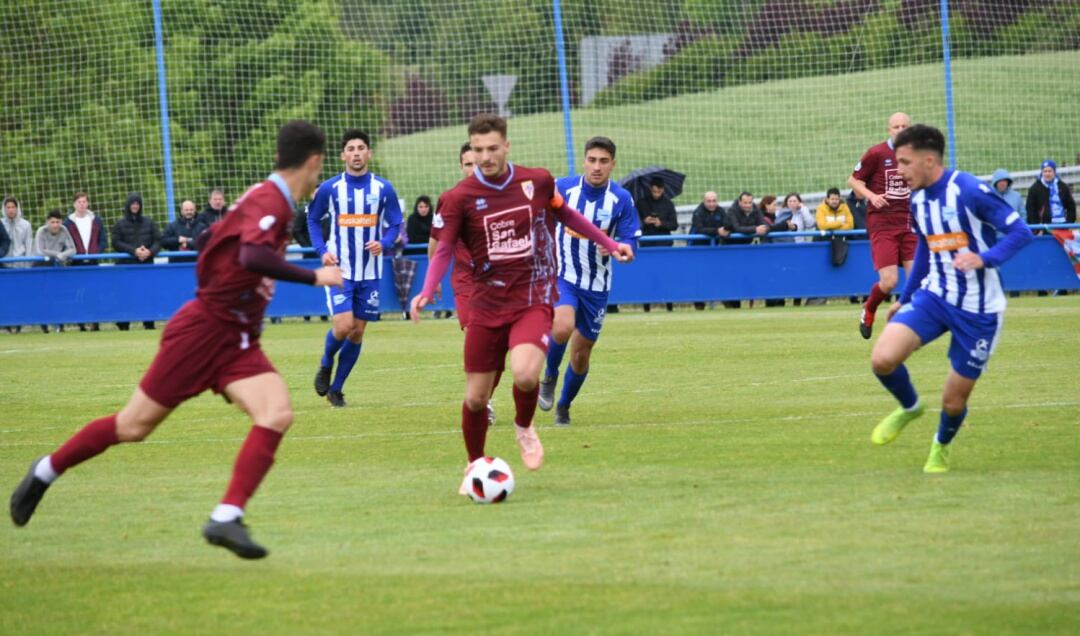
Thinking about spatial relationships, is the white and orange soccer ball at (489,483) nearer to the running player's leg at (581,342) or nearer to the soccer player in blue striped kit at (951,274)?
the soccer player in blue striped kit at (951,274)

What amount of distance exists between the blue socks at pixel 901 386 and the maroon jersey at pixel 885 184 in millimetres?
6488

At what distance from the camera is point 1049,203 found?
28484 millimetres

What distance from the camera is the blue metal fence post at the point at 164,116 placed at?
2848 cm

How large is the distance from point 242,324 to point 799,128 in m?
37.3

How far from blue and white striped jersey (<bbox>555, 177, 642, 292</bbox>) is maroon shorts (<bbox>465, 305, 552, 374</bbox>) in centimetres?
314

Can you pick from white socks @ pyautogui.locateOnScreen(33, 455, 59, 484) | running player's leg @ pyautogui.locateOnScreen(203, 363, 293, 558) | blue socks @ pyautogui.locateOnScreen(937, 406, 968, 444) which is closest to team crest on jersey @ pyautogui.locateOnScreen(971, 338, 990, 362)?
blue socks @ pyautogui.locateOnScreen(937, 406, 968, 444)

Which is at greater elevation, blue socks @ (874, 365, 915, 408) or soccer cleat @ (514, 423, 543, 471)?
blue socks @ (874, 365, 915, 408)

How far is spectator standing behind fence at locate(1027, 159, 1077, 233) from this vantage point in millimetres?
28344

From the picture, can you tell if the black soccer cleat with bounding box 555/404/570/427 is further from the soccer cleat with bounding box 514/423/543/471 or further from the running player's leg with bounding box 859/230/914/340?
the running player's leg with bounding box 859/230/914/340

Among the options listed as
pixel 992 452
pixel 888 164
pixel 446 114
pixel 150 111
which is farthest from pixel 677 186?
pixel 992 452

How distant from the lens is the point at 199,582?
6949mm

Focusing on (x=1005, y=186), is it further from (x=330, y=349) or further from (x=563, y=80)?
(x=330, y=349)

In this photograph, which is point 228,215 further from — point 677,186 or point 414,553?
point 677,186

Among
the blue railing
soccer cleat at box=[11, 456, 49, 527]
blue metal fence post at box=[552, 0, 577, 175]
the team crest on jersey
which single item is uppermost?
blue metal fence post at box=[552, 0, 577, 175]
